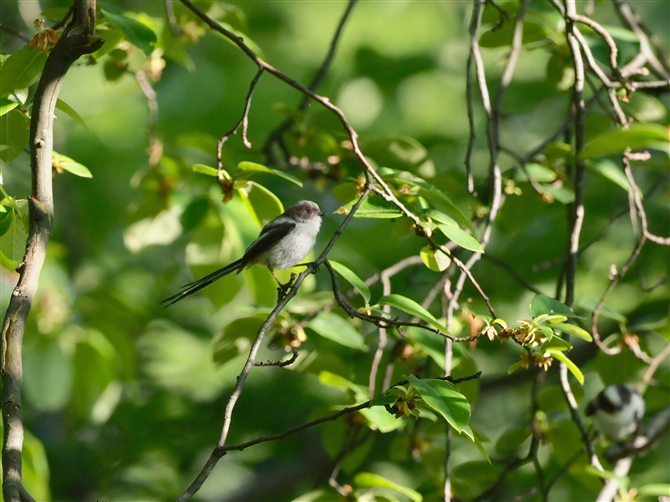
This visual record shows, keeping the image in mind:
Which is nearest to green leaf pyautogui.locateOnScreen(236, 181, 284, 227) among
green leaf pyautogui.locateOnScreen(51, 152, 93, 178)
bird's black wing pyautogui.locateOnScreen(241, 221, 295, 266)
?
bird's black wing pyautogui.locateOnScreen(241, 221, 295, 266)

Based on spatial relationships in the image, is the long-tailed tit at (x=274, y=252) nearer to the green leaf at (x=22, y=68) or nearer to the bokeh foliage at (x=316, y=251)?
the bokeh foliage at (x=316, y=251)

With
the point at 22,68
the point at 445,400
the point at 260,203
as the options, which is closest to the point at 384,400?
the point at 445,400

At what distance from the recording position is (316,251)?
509 centimetres

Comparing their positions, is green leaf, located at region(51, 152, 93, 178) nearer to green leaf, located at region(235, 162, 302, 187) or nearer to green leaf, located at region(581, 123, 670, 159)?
green leaf, located at region(235, 162, 302, 187)

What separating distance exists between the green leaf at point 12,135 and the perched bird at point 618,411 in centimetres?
317

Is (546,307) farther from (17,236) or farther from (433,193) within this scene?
(17,236)

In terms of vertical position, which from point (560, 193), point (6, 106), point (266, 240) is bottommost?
point (266, 240)

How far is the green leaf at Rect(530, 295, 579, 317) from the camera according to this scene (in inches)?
79.3

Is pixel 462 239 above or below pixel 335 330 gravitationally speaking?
above

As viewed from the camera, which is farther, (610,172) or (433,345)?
(610,172)

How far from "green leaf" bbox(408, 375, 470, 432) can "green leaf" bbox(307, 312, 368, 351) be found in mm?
832

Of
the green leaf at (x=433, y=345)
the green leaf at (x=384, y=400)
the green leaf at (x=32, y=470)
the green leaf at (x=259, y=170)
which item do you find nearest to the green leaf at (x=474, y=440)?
the green leaf at (x=384, y=400)

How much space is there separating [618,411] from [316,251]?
2.15 meters

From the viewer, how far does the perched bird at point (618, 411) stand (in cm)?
402
